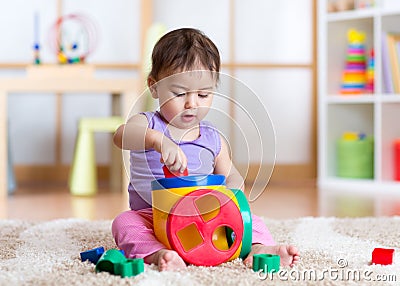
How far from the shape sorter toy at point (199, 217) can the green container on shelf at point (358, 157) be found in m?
1.81

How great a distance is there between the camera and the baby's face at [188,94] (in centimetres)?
115

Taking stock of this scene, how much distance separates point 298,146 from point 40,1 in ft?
4.13

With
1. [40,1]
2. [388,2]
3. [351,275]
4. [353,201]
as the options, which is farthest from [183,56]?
[40,1]

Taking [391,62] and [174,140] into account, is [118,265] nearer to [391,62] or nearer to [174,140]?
[174,140]

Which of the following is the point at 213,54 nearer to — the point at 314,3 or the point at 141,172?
the point at 141,172

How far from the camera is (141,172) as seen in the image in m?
1.29

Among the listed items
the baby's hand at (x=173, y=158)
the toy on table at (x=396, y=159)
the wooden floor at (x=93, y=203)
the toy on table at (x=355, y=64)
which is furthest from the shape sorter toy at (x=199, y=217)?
the toy on table at (x=355, y=64)

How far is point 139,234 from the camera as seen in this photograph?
1.15 m

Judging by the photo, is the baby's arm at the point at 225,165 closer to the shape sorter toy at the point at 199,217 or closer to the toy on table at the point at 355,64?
the shape sorter toy at the point at 199,217

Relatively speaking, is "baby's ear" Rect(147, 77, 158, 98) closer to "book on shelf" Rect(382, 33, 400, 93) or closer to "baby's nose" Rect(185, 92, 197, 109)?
"baby's nose" Rect(185, 92, 197, 109)

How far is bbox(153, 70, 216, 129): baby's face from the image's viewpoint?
1.15m

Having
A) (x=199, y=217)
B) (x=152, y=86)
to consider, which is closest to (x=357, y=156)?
(x=152, y=86)

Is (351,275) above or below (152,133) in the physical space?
below

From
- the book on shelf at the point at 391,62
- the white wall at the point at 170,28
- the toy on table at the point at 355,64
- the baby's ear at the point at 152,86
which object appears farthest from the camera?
the white wall at the point at 170,28
